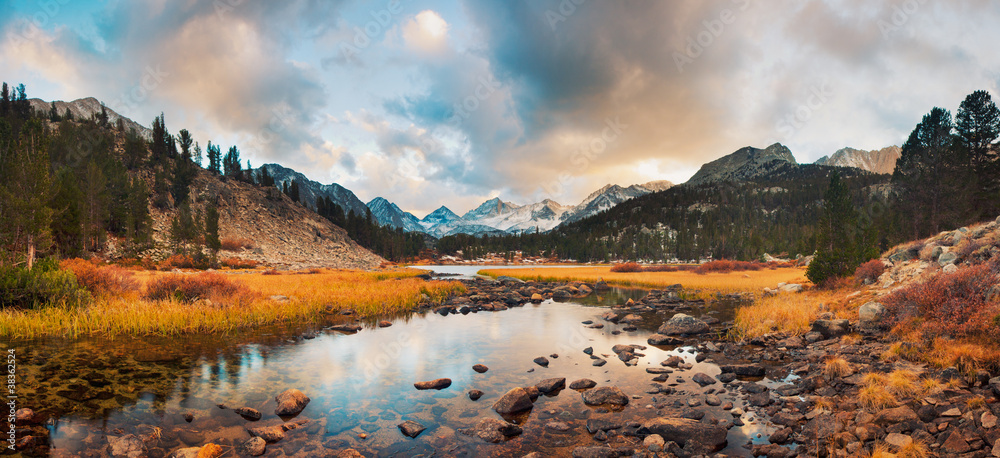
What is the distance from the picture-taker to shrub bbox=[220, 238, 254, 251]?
9250 centimetres

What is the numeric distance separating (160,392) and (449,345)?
37.2ft

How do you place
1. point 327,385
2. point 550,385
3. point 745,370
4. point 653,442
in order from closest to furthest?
point 653,442
point 550,385
point 327,385
point 745,370

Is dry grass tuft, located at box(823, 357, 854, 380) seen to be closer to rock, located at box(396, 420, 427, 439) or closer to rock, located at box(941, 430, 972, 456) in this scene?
rock, located at box(941, 430, 972, 456)

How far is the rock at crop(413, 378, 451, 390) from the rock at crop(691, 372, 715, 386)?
895cm

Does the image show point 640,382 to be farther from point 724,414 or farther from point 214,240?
point 214,240

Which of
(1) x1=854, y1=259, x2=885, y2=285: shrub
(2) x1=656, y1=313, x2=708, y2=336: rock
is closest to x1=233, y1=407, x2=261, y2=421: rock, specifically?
(2) x1=656, y1=313, x2=708, y2=336: rock

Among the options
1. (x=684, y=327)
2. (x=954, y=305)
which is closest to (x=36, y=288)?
(x=684, y=327)

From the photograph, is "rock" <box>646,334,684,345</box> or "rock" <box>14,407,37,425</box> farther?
"rock" <box>646,334,684,345</box>

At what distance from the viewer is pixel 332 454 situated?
854 cm

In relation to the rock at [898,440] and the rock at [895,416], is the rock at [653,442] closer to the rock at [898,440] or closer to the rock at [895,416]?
the rock at [898,440]

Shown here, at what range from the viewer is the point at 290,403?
10.9 meters

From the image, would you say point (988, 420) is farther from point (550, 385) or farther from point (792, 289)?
point (792, 289)

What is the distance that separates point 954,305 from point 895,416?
8403 millimetres

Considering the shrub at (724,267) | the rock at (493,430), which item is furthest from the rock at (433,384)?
the shrub at (724,267)
